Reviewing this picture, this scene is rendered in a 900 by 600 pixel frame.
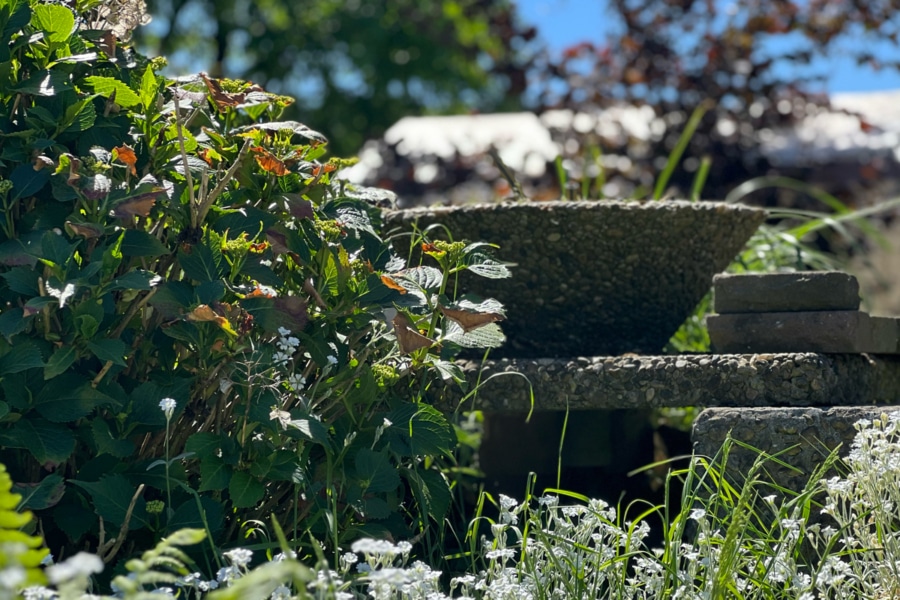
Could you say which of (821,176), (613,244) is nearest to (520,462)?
(613,244)

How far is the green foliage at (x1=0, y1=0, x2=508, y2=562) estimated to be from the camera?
5.47 feet

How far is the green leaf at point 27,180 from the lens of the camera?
1.71 meters

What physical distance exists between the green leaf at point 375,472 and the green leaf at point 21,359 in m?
0.57

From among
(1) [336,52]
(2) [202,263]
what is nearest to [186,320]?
(2) [202,263]

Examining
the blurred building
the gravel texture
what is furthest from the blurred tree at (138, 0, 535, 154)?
the gravel texture

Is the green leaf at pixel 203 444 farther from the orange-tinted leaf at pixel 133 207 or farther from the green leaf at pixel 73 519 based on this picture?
the orange-tinted leaf at pixel 133 207

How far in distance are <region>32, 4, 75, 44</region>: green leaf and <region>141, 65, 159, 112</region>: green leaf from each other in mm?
151

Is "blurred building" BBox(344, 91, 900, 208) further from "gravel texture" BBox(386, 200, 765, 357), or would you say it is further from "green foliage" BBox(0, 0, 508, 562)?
"green foliage" BBox(0, 0, 508, 562)

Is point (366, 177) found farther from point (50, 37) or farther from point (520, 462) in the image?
point (50, 37)

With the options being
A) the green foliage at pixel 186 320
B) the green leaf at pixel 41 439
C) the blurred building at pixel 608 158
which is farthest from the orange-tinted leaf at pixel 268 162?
the blurred building at pixel 608 158

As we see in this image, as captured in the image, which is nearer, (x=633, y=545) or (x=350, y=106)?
(x=633, y=545)

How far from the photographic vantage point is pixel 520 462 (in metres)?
2.84

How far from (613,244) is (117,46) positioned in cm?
129

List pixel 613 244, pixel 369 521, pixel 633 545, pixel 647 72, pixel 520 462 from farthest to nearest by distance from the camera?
pixel 647 72
pixel 520 462
pixel 613 244
pixel 369 521
pixel 633 545
